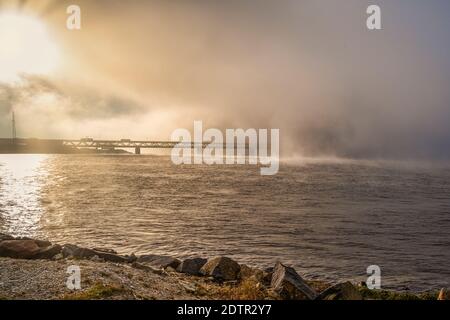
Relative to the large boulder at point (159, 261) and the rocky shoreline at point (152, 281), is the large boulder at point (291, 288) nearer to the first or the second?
the rocky shoreline at point (152, 281)

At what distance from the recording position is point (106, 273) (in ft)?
49.4

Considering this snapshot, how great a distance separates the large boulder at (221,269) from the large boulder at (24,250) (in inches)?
314

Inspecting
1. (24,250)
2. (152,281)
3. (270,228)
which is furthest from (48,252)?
(270,228)

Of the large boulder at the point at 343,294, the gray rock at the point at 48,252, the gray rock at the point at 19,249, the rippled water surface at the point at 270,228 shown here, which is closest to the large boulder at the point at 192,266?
the rippled water surface at the point at 270,228

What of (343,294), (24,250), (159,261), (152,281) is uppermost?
(24,250)

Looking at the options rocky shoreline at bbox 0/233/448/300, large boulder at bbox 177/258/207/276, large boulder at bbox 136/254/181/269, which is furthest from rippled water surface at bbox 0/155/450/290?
rocky shoreline at bbox 0/233/448/300

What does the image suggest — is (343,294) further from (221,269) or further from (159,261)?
(159,261)

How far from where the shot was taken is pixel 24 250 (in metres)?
19.1

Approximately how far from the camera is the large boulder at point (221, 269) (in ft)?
59.2

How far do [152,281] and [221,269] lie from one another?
400 cm

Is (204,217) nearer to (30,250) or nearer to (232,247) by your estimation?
(232,247)

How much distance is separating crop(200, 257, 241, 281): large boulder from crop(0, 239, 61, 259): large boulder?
799 centimetres

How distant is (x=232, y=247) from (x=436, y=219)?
77.5ft
